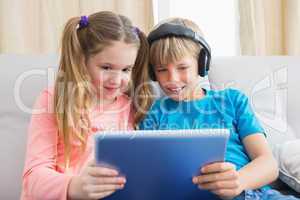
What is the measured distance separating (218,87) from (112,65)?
473mm

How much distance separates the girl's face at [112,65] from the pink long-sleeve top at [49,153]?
0.09 meters

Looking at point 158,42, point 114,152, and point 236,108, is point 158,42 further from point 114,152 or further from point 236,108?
point 114,152

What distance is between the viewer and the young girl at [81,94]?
107 centimetres

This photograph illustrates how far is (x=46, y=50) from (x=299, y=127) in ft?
3.04

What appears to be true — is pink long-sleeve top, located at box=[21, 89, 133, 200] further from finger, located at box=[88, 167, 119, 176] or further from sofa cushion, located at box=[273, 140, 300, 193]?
sofa cushion, located at box=[273, 140, 300, 193]

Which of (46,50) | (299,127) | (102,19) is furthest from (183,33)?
(46,50)

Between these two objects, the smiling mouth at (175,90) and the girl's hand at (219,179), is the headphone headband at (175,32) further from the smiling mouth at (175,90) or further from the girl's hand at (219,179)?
the girl's hand at (219,179)

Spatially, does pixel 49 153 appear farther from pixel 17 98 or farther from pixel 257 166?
pixel 257 166

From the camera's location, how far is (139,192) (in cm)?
89

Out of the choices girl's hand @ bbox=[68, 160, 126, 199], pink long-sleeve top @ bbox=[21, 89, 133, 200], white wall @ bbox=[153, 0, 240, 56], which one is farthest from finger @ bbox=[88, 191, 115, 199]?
white wall @ bbox=[153, 0, 240, 56]

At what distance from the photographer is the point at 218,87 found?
4.87ft

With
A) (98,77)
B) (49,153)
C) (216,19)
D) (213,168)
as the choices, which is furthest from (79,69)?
(216,19)

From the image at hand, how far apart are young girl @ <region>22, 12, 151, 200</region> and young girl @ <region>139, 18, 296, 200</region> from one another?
0.08 meters

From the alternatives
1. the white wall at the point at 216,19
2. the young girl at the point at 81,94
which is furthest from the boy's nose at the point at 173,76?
the white wall at the point at 216,19
